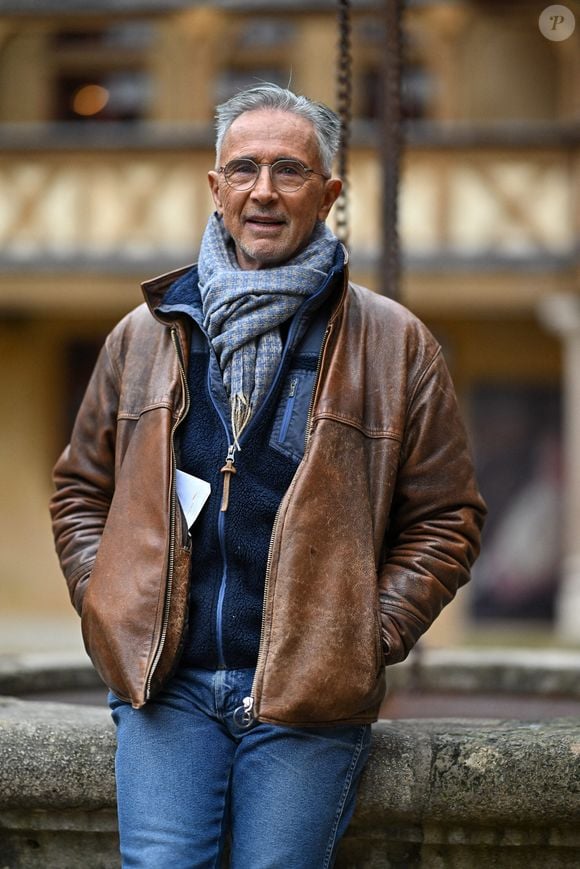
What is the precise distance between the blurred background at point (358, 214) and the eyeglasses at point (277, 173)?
8.88 metres

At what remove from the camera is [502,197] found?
43.8 ft

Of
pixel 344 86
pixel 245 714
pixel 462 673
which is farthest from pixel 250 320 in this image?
pixel 462 673

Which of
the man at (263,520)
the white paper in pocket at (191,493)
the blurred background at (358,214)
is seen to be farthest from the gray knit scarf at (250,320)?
the blurred background at (358,214)

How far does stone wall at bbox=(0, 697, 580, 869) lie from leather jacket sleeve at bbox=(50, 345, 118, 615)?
372mm

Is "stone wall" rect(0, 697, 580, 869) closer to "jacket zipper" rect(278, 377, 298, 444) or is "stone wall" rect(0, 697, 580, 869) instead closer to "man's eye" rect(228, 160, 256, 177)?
"jacket zipper" rect(278, 377, 298, 444)

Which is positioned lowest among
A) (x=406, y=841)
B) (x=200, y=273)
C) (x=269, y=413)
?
(x=406, y=841)

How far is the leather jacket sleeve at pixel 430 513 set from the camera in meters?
3.01

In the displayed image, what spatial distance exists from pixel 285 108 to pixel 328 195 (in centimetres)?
21

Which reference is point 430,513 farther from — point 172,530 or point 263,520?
point 172,530

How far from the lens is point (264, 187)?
305 cm

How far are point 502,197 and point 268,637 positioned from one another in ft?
36.0

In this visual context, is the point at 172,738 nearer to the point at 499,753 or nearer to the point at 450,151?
the point at 499,753

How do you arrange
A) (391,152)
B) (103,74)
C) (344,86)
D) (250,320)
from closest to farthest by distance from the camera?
(250,320) → (344,86) → (391,152) → (103,74)

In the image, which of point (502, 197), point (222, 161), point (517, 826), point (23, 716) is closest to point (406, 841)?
point (517, 826)
